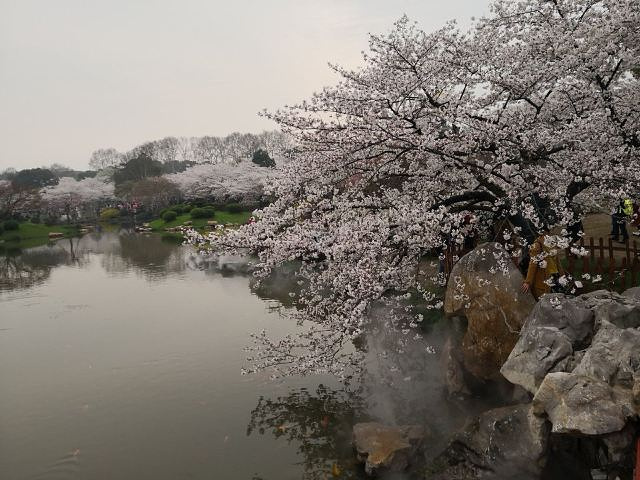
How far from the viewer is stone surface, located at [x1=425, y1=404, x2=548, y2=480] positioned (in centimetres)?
603

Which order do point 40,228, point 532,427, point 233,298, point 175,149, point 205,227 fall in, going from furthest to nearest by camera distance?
point 175,149 < point 40,228 < point 205,227 < point 233,298 < point 532,427

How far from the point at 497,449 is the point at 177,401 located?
6838 mm

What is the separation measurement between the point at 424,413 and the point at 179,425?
4822 millimetres

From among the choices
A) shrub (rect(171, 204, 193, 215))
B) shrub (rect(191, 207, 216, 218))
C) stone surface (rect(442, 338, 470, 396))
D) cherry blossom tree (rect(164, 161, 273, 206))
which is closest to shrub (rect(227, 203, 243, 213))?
cherry blossom tree (rect(164, 161, 273, 206))

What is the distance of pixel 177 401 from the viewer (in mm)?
10273

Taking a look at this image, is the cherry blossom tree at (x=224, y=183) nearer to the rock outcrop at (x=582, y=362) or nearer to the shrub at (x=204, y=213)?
the shrub at (x=204, y=213)

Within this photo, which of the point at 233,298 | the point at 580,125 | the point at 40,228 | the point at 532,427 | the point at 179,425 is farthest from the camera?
the point at 40,228

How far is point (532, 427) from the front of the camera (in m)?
6.09

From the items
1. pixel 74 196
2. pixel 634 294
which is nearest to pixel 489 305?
pixel 634 294

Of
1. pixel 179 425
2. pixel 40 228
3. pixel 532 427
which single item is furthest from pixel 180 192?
pixel 532 427

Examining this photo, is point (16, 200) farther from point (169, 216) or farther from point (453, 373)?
point (453, 373)

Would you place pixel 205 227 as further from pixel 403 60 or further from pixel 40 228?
pixel 403 60

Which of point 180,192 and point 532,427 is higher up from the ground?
point 180,192

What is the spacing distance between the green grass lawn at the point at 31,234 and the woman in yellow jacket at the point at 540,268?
46.1 m
